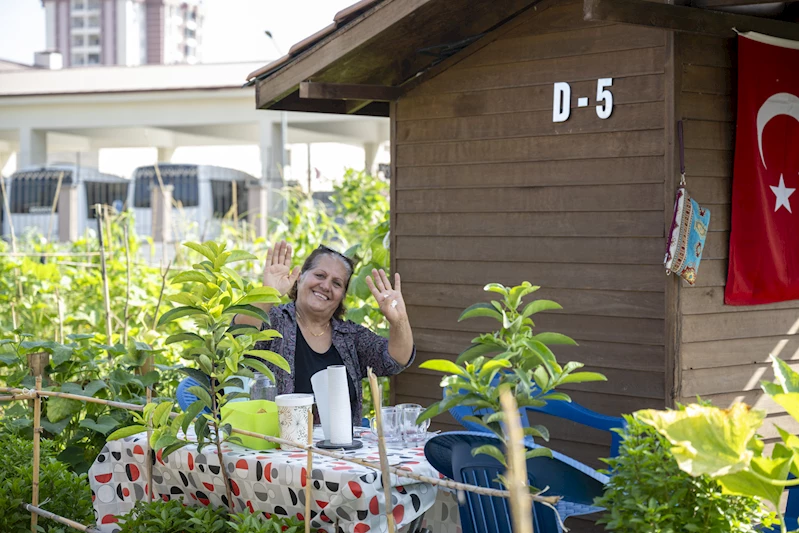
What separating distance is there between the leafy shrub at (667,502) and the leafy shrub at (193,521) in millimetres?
1018

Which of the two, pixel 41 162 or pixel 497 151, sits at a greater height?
pixel 41 162

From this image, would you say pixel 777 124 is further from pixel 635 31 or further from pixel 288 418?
pixel 288 418

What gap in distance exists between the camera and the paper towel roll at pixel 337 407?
10.5ft

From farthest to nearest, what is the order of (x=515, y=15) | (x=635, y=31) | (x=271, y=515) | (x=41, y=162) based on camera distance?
(x=41, y=162)
(x=515, y=15)
(x=635, y=31)
(x=271, y=515)

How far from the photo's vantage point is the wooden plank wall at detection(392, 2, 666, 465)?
161 inches

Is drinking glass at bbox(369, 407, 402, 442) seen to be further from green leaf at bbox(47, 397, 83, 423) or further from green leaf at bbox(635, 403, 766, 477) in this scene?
green leaf at bbox(47, 397, 83, 423)

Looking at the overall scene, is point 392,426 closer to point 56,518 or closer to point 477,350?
point 477,350

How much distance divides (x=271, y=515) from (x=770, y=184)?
2.55 meters

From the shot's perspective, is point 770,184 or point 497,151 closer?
point 770,184

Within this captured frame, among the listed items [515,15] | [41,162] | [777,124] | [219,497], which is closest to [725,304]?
[777,124]

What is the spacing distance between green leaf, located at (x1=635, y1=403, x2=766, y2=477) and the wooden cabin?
79.1 inches

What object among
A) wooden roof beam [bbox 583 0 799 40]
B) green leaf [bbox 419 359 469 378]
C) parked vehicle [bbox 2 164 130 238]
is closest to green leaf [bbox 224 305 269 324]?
green leaf [bbox 419 359 469 378]

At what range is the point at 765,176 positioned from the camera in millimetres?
4145

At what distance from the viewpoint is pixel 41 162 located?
25.5 metres
